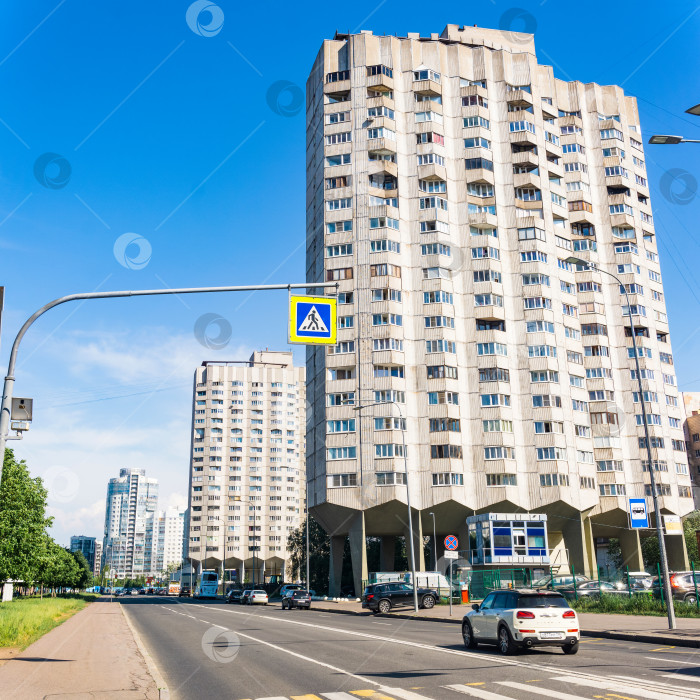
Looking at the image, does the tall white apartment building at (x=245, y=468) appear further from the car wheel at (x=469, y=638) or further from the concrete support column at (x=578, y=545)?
the car wheel at (x=469, y=638)

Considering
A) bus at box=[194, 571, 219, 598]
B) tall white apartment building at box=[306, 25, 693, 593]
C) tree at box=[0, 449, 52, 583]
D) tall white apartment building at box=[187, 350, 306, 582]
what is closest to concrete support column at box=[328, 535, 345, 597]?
tall white apartment building at box=[306, 25, 693, 593]

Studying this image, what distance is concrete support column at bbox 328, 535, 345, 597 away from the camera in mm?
71375

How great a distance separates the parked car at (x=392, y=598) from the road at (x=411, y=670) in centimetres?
1919

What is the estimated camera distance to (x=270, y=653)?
1781 centimetres

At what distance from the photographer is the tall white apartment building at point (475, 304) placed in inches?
2653

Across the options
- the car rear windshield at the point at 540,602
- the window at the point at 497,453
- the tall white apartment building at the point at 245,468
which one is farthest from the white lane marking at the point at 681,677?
the tall white apartment building at the point at 245,468

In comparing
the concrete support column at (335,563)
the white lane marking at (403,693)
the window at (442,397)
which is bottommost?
the white lane marking at (403,693)

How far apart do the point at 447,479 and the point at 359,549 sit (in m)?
10.4

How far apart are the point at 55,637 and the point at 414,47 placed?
72.6 metres

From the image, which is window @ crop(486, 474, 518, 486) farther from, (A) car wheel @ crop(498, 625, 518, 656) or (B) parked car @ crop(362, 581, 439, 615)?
(A) car wheel @ crop(498, 625, 518, 656)

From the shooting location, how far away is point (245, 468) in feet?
533

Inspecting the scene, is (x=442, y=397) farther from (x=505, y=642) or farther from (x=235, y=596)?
(x=505, y=642)

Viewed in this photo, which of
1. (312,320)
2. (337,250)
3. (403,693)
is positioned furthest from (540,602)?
(337,250)

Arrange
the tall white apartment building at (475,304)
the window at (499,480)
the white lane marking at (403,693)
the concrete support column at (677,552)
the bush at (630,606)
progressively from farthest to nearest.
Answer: the concrete support column at (677,552)
the tall white apartment building at (475,304)
the window at (499,480)
the bush at (630,606)
the white lane marking at (403,693)
